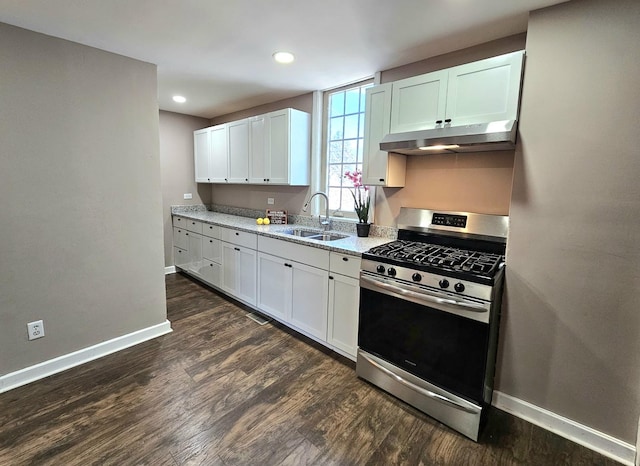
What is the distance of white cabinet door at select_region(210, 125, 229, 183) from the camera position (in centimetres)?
421

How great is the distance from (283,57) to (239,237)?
5.98ft

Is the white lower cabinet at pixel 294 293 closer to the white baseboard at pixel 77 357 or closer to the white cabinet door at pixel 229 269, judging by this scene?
the white cabinet door at pixel 229 269

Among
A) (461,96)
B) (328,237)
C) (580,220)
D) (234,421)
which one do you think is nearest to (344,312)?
(328,237)

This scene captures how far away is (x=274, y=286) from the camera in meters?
3.02

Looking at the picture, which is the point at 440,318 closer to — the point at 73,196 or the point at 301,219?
the point at 301,219

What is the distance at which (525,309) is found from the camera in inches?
75.1

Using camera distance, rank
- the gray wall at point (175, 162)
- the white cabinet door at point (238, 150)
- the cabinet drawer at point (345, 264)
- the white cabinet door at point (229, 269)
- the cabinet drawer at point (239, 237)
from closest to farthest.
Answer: the cabinet drawer at point (345, 264) < the cabinet drawer at point (239, 237) < the white cabinet door at point (229, 269) < the white cabinet door at point (238, 150) < the gray wall at point (175, 162)

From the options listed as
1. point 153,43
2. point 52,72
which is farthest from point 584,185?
point 52,72

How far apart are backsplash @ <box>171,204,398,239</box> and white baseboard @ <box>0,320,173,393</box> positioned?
5.83 ft

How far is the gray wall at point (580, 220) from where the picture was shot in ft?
5.21

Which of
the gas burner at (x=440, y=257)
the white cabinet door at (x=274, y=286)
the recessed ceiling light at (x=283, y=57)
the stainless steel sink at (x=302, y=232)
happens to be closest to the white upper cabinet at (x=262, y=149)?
the stainless steel sink at (x=302, y=232)

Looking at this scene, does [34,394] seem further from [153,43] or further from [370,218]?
[370,218]

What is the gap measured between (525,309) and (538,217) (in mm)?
577

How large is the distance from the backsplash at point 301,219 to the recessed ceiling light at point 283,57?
157 centimetres
